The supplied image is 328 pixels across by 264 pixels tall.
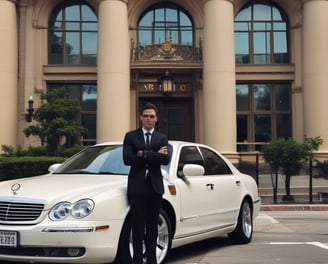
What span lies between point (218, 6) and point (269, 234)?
15.0 meters

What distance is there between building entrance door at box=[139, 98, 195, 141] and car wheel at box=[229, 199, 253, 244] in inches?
695

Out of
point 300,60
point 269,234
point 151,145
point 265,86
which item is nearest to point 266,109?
point 265,86

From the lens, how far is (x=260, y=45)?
26.5 metres

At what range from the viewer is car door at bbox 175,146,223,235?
6633mm

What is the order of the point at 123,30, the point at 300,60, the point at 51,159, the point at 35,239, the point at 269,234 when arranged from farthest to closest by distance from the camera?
the point at 300,60 < the point at 123,30 < the point at 51,159 < the point at 269,234 < the point at 35,239

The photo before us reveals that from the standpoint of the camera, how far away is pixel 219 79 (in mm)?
22766

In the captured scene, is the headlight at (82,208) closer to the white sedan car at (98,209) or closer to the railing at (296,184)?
the white sedan car at (98,209)

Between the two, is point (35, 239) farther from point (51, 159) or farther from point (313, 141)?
point (313, 141)

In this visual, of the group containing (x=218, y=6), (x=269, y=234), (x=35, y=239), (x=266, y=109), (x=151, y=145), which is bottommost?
(x=269, y=234)

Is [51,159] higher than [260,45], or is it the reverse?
[260,45]

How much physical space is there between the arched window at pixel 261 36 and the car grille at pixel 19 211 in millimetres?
21851

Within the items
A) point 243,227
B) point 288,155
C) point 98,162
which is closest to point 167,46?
point 288,155

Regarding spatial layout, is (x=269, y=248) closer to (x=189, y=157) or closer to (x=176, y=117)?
(x=189, y=157)

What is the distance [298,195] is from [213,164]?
10387 mm
